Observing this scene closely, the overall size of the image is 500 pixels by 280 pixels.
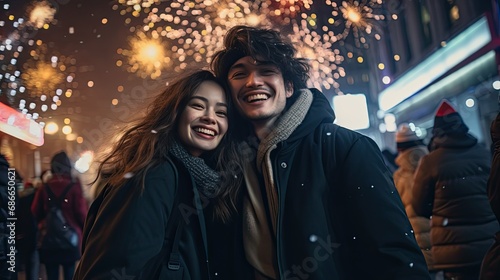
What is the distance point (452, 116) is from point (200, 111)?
8.12 feet

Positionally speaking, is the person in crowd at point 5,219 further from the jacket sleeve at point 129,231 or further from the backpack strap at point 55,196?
the jacket sleeve at point 129,231

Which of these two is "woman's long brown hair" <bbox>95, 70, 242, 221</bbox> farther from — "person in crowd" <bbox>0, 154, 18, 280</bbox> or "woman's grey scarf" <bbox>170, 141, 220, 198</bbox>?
"person in crowd" <bbox>0, 154, 18, 280</bbox>

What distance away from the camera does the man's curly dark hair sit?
99.6 inches

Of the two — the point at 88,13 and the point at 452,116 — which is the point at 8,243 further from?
the point at 452,116

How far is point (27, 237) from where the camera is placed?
441 centimetres

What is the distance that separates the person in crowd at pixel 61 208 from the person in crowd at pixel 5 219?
1382 mm

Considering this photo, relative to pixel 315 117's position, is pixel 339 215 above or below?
below

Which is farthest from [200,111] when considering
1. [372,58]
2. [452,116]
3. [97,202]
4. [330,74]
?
[372,58]

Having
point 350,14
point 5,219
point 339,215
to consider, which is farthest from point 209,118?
point 350,14

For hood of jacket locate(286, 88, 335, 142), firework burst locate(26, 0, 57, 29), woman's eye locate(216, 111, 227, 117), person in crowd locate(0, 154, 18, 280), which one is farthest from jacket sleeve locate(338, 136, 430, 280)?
firework burst locate(26, 0, 57, 29)

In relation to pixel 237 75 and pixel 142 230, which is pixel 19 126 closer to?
pixel 237 75

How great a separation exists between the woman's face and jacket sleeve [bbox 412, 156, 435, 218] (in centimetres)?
218


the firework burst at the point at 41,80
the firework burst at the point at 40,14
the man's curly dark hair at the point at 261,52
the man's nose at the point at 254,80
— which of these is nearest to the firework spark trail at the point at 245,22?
the firework burst at the point at 41,80

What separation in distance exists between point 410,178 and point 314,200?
3049 mm
